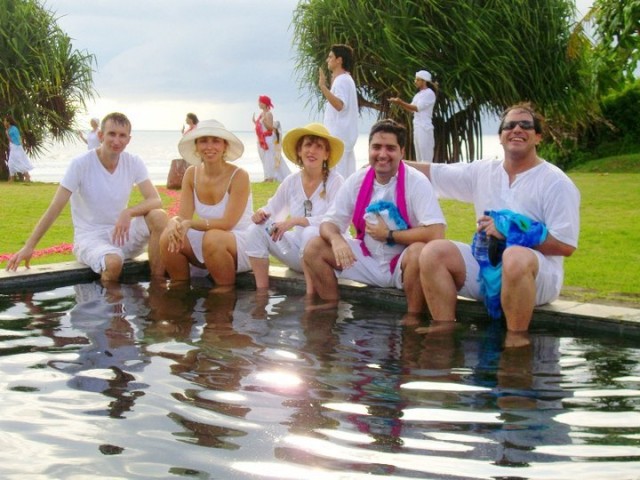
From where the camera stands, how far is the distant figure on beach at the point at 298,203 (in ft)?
22.5

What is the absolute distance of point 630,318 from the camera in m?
5.30

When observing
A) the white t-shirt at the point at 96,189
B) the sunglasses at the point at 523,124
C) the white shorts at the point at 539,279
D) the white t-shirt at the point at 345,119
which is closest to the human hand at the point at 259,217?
the white t-shirt at the point at 96,189

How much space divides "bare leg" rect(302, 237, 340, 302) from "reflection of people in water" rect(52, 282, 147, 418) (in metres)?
1.21

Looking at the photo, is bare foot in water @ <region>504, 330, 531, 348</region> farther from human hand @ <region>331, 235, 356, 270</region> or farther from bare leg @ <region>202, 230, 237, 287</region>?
bare leg @ <region>202, 230, 237, 287</region>

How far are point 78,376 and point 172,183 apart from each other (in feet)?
47.4

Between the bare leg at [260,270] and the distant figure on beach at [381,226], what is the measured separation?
58 cm

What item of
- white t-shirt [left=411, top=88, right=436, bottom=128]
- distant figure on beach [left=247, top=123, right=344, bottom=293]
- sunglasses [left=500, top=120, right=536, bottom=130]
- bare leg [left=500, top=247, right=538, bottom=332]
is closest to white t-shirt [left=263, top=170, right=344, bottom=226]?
distant figure on beach [left=247, top=123, right=344, bottom=293]

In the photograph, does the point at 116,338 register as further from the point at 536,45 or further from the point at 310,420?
the point at 536,45

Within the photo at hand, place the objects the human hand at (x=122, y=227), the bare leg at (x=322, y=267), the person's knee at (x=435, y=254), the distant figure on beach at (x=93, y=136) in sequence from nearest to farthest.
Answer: the person's knee at (x=435, y=254) < the bare leg at (x=322, y=267) < the human hand at (x=122, y=227) < the distant figure on beach at (x=93, y=136)

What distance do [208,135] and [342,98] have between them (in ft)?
11.3

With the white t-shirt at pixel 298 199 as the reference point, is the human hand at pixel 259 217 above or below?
below

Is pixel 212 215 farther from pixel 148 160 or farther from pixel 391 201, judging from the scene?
pixel 148 160

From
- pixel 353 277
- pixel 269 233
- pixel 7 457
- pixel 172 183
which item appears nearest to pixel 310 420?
pixel 7 457

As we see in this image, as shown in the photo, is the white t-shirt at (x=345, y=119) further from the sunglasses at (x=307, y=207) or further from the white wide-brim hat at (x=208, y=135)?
the sunglasses at (x=307, y=207)
